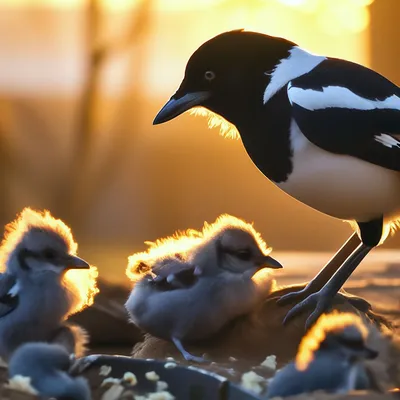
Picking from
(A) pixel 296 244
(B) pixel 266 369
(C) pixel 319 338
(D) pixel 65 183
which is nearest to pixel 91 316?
(B) pixel 266 369

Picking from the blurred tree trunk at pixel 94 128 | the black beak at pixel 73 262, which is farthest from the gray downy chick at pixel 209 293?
the blurred tree trunk at pixel 94 128

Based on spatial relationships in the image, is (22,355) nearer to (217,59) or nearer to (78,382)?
(78,382)

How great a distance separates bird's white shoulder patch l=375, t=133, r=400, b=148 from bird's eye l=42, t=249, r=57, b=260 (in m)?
0.44

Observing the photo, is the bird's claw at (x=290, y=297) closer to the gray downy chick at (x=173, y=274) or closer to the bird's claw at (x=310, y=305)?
the bird's claw at (x=310, y=305)

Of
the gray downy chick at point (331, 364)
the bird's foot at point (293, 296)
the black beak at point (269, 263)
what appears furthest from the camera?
the bird's foot at point (293, 296)

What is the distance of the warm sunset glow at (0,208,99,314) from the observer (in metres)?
1.10

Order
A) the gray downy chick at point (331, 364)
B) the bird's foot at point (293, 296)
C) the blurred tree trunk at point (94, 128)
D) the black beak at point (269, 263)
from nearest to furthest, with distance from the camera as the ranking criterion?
1. the gray downy chick at point (331, 364)
2. the black beak at point (269, 263)
3. the bird's foot at point (293, 296)
4. the blurred tree trunk at point (94, 128)

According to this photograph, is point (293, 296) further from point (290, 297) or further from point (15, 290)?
point (15, 290)

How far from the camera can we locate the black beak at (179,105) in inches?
46.6

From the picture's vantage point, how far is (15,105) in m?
3.79

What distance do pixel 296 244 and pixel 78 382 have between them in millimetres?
2635

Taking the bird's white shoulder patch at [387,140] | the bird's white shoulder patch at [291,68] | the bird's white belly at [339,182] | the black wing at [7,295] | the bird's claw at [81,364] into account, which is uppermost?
the bird's white shoulder patch at [291,68]

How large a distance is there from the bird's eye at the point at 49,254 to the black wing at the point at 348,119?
1.18ft

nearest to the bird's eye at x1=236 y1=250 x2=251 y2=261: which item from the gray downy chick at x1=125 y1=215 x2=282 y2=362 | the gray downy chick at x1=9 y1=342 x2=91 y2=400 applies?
the gray downy chick at x1=125 y1=215 x2=282 y2=362
